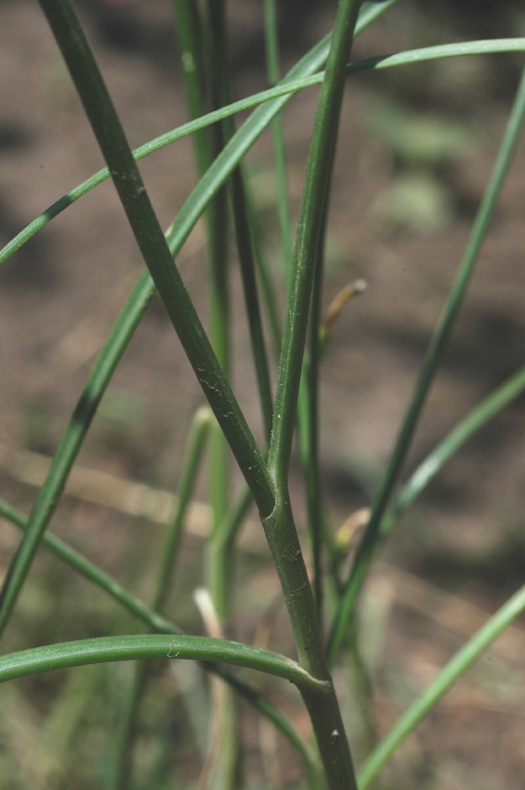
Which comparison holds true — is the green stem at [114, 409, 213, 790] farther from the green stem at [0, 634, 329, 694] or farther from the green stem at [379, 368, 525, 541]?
the green stem at [0, 634, 329, 694]

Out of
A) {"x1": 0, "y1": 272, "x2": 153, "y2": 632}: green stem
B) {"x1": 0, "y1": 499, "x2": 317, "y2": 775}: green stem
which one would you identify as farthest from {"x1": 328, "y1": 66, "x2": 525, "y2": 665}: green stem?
{"x1": 0, "y1": 272, "x2": 153, "y2": 632}: green stem

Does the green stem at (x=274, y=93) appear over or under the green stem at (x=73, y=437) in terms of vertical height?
over

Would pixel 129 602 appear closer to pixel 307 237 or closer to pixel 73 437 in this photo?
pixel 73 437

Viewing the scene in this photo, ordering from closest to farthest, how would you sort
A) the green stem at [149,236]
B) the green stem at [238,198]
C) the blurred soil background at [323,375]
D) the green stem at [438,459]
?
the green stem at [149,236]
the green stem at [238,198]
the green stem at [438,459]
the blurred soil background at [323,375]

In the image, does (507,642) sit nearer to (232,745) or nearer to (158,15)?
(232,745)

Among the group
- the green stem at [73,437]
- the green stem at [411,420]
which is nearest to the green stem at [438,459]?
the green stem at [411,420]

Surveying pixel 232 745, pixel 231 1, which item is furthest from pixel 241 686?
pixel 231 1

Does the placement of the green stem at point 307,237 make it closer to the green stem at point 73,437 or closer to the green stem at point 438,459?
the green stem at point 73,437

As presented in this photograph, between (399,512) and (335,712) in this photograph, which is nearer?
(335,712)

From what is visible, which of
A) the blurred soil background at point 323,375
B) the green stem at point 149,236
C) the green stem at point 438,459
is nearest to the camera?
the green stem at point 149,236
